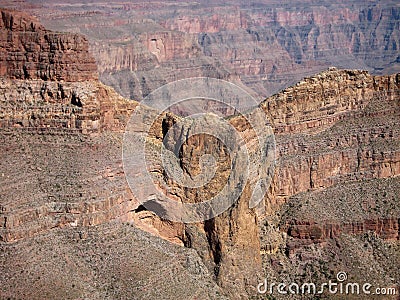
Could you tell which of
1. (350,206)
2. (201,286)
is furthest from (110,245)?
(350,206)

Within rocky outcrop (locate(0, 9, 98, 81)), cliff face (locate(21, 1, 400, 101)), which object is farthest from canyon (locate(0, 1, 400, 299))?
cliff face (locate(21, 1, 400, 101))

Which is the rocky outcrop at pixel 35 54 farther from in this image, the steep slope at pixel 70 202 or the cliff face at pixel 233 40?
the cliff face at pixel 233 40

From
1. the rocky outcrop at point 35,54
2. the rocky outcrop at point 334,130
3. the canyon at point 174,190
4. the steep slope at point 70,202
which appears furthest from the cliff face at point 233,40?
the steep slope at point 70,202

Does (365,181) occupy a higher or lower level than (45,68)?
lower

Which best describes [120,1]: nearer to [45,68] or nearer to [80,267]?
[45,68]

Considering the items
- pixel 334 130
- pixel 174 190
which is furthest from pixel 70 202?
pixel 334 130

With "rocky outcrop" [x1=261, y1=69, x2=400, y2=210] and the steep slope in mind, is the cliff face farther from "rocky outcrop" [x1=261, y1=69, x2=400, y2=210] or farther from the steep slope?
the steep slope
